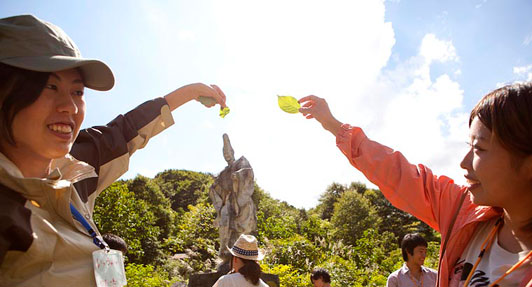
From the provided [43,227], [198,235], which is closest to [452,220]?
[43,227]

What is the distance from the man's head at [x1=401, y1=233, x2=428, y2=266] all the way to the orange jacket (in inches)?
117

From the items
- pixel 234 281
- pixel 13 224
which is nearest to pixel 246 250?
pixel 234 281

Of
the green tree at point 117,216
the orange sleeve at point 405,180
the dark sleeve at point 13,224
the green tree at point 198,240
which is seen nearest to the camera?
the dark sleeve at point 13,224

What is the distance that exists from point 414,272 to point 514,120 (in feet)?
12.0

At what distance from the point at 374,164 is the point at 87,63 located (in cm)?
130

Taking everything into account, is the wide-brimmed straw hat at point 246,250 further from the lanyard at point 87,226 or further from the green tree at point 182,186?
the green tree at point 182,186

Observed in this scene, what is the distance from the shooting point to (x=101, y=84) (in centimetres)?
139

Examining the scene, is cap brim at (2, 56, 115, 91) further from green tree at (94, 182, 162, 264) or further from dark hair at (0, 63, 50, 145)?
green tree at (94, 182, 162, 264)

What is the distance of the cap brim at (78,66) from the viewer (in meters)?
1.04

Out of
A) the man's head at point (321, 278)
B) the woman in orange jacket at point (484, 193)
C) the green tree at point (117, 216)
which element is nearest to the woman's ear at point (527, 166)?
the woman in orange jacket at point (484, 193)

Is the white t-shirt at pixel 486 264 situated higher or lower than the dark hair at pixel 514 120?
lower

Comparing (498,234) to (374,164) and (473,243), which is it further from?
(374,164)

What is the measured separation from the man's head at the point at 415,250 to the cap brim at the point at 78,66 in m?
4.12

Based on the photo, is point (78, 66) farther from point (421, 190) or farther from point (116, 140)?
point (421, 190)
